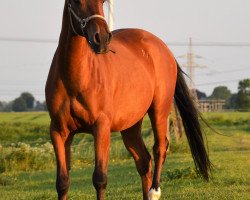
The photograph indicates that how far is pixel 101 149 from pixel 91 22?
52.4 inches

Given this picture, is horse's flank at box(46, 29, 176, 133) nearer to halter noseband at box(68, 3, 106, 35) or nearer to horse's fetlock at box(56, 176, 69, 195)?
halter noseband at box(68, 3, 106, 35)

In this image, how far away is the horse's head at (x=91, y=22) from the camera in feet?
19.2

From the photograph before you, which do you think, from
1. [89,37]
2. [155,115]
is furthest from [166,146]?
[89,37]

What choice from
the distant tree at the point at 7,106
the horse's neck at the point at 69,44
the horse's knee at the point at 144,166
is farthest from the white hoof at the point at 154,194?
the distant tree at the point at 7,106

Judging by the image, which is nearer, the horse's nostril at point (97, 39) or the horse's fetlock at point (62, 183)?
the horse's nostril at point (97, 39)

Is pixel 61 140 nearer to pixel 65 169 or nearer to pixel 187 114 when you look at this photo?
pixel 65 169

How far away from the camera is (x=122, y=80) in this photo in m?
7.45

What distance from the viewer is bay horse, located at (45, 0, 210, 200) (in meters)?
6.41

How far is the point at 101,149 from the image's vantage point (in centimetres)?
665

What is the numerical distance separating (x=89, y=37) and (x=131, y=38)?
107 inches

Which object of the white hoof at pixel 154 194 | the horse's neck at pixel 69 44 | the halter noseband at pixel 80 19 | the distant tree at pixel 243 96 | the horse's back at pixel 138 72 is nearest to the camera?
the halter noseband at pixel 80 19

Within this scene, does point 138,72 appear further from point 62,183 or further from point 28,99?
point 28,99

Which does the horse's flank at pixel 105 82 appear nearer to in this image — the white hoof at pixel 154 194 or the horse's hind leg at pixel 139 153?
the horse's hind leg at pixel 139 153

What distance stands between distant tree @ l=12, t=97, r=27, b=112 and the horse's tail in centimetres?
9298
